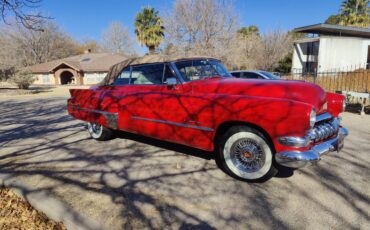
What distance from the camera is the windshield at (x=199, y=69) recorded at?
445 centimetres

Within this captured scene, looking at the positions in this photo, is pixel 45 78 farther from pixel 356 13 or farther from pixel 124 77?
pixel 356 13

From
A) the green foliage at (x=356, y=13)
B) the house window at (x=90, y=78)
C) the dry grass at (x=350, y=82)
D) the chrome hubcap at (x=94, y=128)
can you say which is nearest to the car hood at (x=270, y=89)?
the chrome hubcap at (x=94, y=128)

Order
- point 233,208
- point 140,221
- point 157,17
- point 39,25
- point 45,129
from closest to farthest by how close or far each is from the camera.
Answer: point 140,221, point 233,208, point 39,25, point 45,129, point 157,17

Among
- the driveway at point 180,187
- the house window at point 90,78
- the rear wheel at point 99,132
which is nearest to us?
the driveway at point 180,187

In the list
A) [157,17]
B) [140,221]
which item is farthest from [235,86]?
[157,17]

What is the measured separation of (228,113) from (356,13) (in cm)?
4167

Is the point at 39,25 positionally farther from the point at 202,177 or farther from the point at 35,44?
the point at 35,44

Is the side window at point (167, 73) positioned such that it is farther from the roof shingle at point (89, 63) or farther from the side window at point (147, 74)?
the roof shingle at point (89, 63)

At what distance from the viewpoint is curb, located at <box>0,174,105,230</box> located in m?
2.64

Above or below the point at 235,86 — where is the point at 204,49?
above

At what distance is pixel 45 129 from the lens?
7.11m

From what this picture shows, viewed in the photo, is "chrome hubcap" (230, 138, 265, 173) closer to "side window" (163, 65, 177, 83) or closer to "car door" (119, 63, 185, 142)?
"car door" (119, 63, 185, 142)

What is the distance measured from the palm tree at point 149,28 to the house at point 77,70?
22.5ft

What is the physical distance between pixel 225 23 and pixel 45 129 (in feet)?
69.4
